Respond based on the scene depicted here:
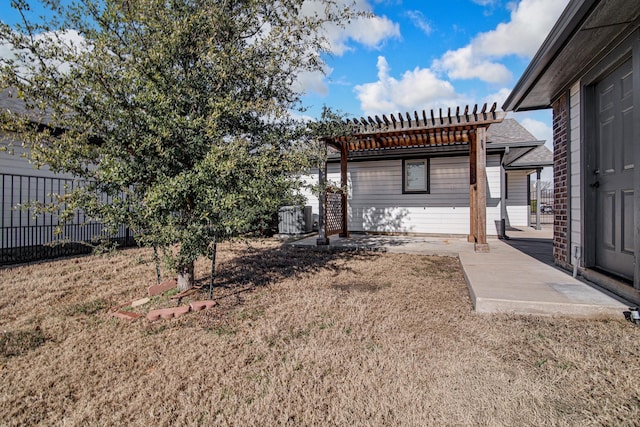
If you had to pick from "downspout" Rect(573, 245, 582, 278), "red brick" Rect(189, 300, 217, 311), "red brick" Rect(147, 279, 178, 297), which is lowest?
"red brick" Rect(189, 300, 217, 311)

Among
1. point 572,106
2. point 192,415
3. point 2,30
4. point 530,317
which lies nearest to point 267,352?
point 192,415

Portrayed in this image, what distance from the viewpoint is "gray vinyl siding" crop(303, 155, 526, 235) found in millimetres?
9297

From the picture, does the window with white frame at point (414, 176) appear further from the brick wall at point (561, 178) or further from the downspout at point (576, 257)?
the downspout at point (576, 257)

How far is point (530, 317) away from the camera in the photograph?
2.92 m

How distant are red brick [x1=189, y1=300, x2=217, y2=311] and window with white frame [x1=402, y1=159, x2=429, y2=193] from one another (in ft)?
24.8

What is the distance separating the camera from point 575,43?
3.30 m

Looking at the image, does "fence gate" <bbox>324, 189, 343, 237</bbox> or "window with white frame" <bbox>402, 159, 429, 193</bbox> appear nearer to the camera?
"fence gate" <bbox>324, 189, 343, 237</bbox>

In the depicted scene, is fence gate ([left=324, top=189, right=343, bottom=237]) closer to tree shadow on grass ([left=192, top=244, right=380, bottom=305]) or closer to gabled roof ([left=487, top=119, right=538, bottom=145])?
tree shadow on grass ([left=192, top=244, right=380, bottom=305])

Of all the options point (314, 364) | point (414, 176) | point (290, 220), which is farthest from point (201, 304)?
point (414, 176)

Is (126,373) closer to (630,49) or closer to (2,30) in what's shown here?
(2,30)

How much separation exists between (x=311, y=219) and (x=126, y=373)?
28.7 ft

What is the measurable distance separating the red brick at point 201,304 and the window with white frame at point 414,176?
755 cm

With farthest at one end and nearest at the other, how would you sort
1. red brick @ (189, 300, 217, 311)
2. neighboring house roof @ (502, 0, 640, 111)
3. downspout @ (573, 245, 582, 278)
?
downspout @ (573, 245, 582, 278) < red brick @ (189, 300, 217, 311) < neighboring house roof @ (502, 0, 640, 111)

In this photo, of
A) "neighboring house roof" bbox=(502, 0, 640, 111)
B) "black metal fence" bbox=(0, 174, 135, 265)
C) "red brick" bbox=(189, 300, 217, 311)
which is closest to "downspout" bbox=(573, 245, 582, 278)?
"neighboring house roof" bbox=(502, 0, 640, 111)
